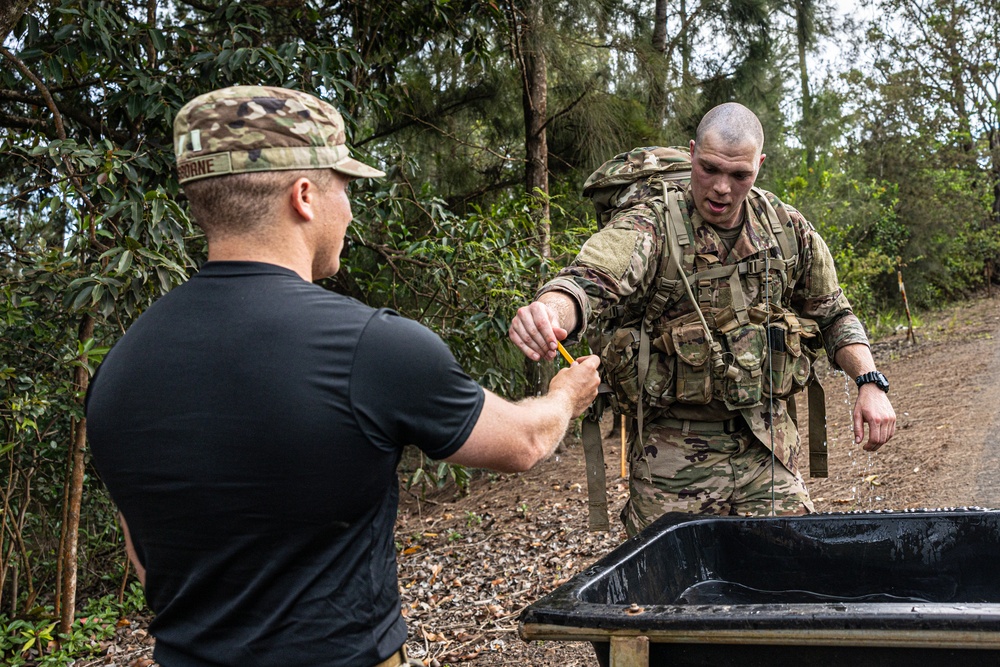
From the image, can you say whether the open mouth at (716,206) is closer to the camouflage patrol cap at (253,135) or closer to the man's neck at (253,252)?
the camouflage patrol cap at (253,135)

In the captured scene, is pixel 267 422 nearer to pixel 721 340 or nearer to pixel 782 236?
pixel 721 340

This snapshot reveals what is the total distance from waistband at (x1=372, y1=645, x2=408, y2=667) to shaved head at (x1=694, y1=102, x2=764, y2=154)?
1859 mm

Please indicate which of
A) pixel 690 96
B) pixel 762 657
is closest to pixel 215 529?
pixel 762 657

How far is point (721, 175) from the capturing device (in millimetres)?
2760

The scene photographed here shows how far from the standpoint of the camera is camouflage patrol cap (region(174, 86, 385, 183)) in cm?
145

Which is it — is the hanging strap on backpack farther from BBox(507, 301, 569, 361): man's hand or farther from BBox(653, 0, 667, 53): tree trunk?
BBox(653, 0, 667, 53): tree trunk

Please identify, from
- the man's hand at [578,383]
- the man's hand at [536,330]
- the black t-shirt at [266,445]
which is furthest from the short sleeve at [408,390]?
the man's hand at [536,330]

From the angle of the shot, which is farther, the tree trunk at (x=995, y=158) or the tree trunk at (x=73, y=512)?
the tree trunk at (x=995, y=158)

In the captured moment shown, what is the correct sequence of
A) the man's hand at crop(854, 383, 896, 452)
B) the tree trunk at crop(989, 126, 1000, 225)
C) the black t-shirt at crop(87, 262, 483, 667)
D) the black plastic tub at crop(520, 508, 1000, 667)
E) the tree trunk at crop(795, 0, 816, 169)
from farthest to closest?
1. the tree trunk at crop(989, 126, 1000, 225)
2. the tree trunk at crop(795, 0, 816, 169)
3. the man's hand at crop(854, 383, 896, 452)
4. the black plastic tub at crop(520, 508, 1000, 667)
5. the black t-shirt at crop(87, 262, 483, 667)

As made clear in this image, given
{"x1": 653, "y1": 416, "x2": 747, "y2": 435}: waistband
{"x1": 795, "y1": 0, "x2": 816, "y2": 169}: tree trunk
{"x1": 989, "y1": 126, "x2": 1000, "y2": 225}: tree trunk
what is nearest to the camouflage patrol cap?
{"x1": 653, "y1": 416, "x2": 747, "y2": 435}: waistband

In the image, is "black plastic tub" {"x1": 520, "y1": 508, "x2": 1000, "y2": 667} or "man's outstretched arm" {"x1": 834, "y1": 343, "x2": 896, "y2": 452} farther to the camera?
"man's outstretched arm" {"x1": 834, "y1": 343, "x2": 896, "y2": 452}

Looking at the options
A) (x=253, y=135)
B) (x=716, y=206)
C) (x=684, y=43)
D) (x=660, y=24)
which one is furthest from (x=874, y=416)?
(x=684, y=43)

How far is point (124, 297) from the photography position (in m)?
3.67

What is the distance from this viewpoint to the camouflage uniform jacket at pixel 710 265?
102 inches
